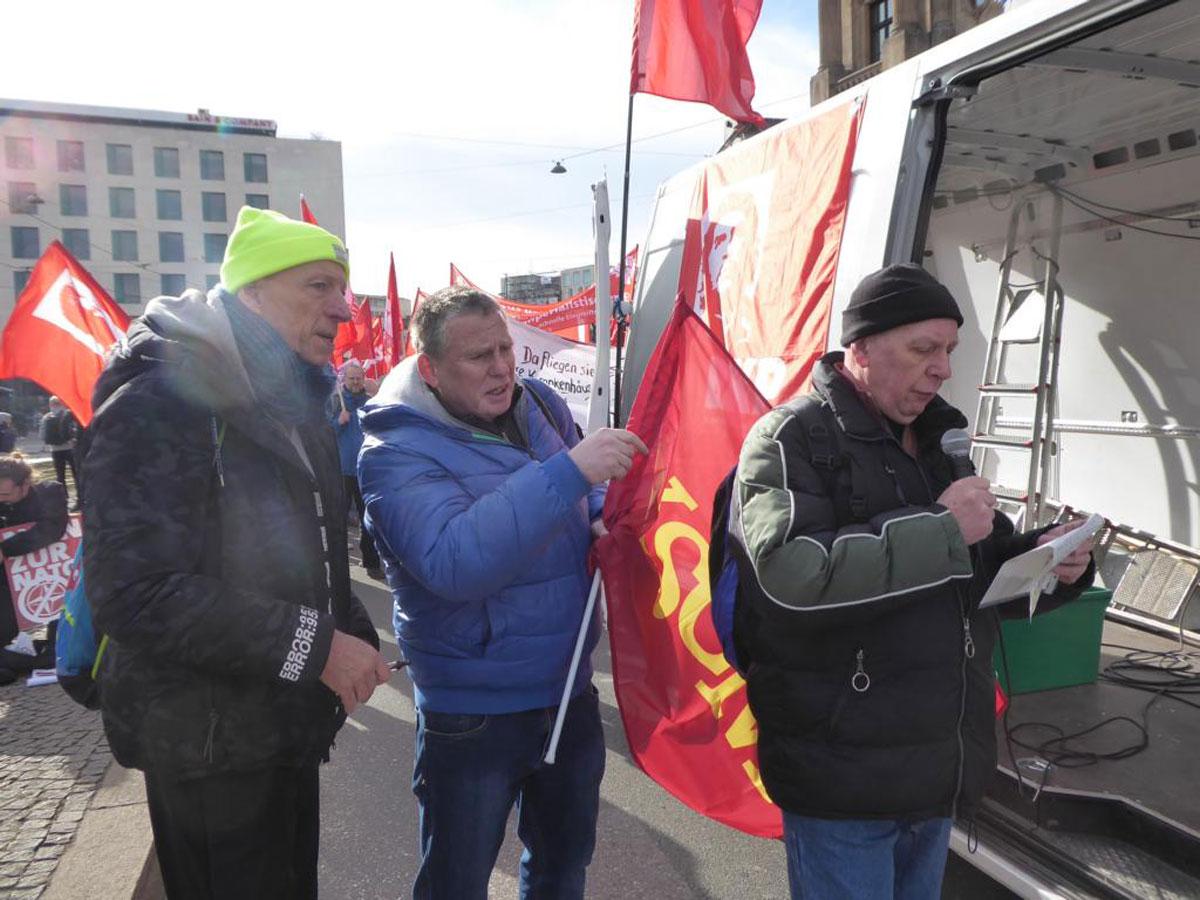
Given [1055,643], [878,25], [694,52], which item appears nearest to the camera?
[1055,643]

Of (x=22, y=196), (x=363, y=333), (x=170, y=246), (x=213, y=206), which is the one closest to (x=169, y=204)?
(x=213, y=206)

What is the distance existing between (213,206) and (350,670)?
71.0m

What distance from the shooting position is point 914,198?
9.14 ft

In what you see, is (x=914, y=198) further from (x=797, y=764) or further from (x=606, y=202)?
(x=797, y=764)

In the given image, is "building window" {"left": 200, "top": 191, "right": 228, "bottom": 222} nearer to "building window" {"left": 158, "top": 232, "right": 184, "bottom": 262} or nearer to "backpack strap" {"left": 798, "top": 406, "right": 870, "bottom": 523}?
"building window" {"left": 158, "top": 232, "right": 184, "bottom": 262}

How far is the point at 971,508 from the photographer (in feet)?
5.30

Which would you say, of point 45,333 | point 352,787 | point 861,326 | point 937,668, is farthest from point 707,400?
point 45,333

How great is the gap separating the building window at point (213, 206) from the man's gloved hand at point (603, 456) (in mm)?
70211

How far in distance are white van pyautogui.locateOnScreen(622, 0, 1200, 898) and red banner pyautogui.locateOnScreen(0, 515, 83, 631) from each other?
13.6ft

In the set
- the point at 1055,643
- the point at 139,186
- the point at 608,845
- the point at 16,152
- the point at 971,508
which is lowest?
the point at 608,845

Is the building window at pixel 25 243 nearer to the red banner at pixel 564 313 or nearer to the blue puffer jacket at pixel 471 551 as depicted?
the red banner at pixel 564 313

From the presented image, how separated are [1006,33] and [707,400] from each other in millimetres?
1459

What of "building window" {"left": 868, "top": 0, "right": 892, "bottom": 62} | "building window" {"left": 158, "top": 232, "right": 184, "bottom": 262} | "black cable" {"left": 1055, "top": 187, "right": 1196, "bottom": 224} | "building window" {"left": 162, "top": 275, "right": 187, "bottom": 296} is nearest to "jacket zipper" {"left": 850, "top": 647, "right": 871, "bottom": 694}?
"black cable" {"left": 1055, "top": 187, "right": 1196, "bottom": 224}

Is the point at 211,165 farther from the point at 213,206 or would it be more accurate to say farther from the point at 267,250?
the point at 267,250
